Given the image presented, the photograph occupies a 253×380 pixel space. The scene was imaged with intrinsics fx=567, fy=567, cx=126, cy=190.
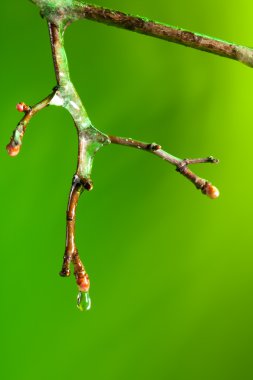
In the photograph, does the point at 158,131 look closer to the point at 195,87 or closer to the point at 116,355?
the point at 195,87

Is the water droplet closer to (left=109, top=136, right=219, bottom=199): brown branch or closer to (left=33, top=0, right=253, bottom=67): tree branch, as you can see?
(left=109, top=136, right=219, bottom=199): brown branch

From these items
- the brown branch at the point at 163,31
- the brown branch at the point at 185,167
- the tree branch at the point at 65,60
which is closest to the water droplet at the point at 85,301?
the tree branch at the point at 65,60

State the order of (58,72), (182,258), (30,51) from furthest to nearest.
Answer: (182,258) → (30,51) → (58,72)

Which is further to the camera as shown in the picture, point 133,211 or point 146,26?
point 133,211

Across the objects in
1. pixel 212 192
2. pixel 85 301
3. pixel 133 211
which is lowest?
pixel 85 301

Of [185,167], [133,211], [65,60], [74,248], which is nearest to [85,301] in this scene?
[74,248]

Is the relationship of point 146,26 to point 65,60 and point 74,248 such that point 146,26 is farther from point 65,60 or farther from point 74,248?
point 74,248

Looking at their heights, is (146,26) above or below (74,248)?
above

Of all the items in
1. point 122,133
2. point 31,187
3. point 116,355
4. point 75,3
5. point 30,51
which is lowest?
point 116,355

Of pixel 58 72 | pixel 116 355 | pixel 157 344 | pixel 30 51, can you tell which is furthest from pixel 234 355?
pixel 58 72
